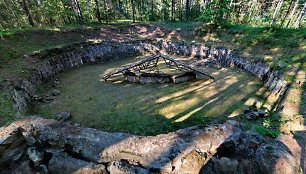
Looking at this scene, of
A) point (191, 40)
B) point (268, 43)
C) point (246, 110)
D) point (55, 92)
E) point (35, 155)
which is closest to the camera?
point (35, 155)

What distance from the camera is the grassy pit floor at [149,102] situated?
32.5 feet

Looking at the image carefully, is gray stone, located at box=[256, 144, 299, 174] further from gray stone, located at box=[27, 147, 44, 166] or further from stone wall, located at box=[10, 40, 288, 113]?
stone wall, located at box=[10, 40, 288, 113]

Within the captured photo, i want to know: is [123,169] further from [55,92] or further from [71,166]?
[55,92]

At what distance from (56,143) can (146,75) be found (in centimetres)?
958

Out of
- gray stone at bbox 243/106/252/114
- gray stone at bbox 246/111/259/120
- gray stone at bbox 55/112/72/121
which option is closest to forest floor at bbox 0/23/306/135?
gray stone at bbox 246/111/259/120

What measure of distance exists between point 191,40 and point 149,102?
1497 centimetres

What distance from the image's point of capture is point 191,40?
78.5 ft

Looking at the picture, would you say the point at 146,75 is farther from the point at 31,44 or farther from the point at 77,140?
the point at 31,44

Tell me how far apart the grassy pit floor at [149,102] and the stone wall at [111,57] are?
852 millimetres

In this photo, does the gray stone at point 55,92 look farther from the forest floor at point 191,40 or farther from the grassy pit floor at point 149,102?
the forest floor at point 191,40

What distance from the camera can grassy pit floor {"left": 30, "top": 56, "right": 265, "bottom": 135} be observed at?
990 cm

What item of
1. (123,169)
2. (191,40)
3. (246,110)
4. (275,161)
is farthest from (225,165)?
(191,40)

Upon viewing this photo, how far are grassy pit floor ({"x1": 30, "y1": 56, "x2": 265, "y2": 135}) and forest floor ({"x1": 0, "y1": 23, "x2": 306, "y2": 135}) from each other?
2.12 metres

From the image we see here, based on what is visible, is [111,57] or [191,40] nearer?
[111,57]
